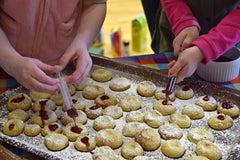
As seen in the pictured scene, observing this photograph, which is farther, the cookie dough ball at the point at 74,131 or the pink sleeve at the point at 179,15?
the pink sleeve at the point at 179,15

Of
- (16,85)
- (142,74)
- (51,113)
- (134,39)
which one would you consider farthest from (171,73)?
(134,39)

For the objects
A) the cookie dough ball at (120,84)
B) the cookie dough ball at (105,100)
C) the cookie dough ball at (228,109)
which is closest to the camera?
the cookie dough ball at (228,109)

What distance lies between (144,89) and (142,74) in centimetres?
17

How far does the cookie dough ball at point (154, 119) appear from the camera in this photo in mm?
1402

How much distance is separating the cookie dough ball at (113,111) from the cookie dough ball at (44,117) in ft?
0.83

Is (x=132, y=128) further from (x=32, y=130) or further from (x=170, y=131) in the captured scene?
(x=32, y=130)

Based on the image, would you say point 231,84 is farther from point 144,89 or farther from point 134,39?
point 134,39

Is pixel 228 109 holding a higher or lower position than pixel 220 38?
lower

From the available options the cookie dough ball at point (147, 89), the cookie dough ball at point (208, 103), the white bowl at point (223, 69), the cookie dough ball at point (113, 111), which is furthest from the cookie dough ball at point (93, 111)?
the white bowl at point (223, 69)

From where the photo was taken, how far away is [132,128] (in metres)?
1.36

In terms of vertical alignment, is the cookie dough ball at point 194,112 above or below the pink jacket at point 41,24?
below

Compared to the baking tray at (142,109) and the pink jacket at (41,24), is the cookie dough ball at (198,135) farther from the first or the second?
the pink jacket at (41,24)

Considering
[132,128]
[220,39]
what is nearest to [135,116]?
[132,128]

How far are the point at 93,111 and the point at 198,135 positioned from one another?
0.51m
